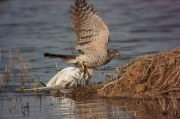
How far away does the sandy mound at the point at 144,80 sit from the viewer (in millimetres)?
8352

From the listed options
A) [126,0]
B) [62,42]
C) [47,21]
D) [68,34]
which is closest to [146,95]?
[62,42]

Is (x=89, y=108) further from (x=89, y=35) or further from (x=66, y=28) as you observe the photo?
(x=66, y=28)

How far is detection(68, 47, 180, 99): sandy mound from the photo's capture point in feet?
27.4

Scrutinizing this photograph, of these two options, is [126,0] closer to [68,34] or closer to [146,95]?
[68,34]

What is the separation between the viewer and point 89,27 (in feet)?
30.8

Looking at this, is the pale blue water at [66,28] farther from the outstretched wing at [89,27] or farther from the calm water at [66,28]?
the outstretched wing at [89,27]

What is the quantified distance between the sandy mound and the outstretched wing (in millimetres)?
736

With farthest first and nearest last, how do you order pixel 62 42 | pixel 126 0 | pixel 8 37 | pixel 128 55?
pixel 126 0 < pixel 8 37 < pixel 62 42 < pixel 128 55

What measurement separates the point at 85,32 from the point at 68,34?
6621 millimetres

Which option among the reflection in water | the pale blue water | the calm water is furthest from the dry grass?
the pale blue water

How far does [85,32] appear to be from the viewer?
372 inches

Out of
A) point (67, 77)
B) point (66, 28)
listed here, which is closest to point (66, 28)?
point (66, 28)

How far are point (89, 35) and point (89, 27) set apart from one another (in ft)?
0.51

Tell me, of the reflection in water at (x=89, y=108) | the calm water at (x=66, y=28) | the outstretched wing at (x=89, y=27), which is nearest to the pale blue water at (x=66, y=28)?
the calm water at (x=66, y=28)
